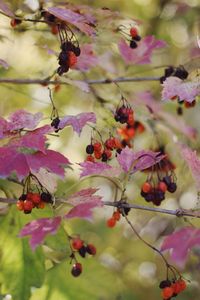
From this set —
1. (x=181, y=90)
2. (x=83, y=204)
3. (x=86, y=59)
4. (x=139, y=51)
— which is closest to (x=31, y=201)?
(x=83, y=204)

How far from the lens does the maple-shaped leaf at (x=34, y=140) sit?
52.6 inches

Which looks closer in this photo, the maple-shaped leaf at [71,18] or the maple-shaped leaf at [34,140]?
the maple-shaped leaf at [34,140]

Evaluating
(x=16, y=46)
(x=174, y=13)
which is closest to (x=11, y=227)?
(x=16, y=46)

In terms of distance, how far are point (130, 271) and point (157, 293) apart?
197 mm

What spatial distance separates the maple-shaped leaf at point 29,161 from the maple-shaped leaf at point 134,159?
0.22 metres

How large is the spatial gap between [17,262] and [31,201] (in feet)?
1.52

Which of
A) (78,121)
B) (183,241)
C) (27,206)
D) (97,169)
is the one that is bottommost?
(183,241)

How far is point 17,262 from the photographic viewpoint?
185cm

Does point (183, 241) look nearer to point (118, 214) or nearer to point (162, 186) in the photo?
point (118, 214)

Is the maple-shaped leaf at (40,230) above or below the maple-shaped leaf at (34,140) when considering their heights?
below

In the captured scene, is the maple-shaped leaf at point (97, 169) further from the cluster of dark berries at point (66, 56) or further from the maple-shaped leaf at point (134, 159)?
the cluster of dark berries at point (66, 56)

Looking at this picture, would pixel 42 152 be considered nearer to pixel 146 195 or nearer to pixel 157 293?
pixel 146 195

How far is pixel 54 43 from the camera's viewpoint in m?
2.33

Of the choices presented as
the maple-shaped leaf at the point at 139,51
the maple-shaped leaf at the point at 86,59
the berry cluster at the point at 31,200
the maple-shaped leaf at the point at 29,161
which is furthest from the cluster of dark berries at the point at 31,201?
the maple-shaped leaf at the point at 139,51
